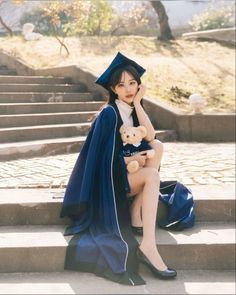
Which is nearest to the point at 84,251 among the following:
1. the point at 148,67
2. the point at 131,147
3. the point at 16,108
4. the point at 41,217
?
the point at 41,217

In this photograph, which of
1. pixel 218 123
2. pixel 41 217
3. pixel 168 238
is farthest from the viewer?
pixel 218 123

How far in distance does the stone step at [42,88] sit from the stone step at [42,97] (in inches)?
18.6

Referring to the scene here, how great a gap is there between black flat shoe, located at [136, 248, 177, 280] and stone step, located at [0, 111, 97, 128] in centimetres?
501

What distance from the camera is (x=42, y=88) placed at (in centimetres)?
947

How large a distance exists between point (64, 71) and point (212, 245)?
791 cm

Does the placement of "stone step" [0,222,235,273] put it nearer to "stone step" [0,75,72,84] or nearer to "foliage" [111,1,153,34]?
"stone step" [0,75,72,84]

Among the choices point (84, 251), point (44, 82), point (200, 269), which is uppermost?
point (44, 82)

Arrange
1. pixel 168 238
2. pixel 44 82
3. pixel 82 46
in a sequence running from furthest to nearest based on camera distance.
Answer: pixel 82 46 < pixel 44 82 < pixel 168 238

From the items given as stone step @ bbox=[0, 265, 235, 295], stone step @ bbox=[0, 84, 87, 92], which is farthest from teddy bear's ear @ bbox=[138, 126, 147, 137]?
stone step @ bbox=[0, 84, 87, 92]

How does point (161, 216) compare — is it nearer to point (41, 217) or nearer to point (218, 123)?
point (41, 217)

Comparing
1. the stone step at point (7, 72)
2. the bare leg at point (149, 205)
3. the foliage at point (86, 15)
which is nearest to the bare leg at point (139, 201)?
the bare leg at point (149, 205)

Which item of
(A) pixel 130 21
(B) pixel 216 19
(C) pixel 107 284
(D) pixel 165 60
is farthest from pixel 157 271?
(B) pixel 216 19

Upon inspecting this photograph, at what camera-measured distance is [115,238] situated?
3256 millimetres

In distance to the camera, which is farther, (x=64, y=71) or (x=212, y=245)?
(x=64, y=71)
